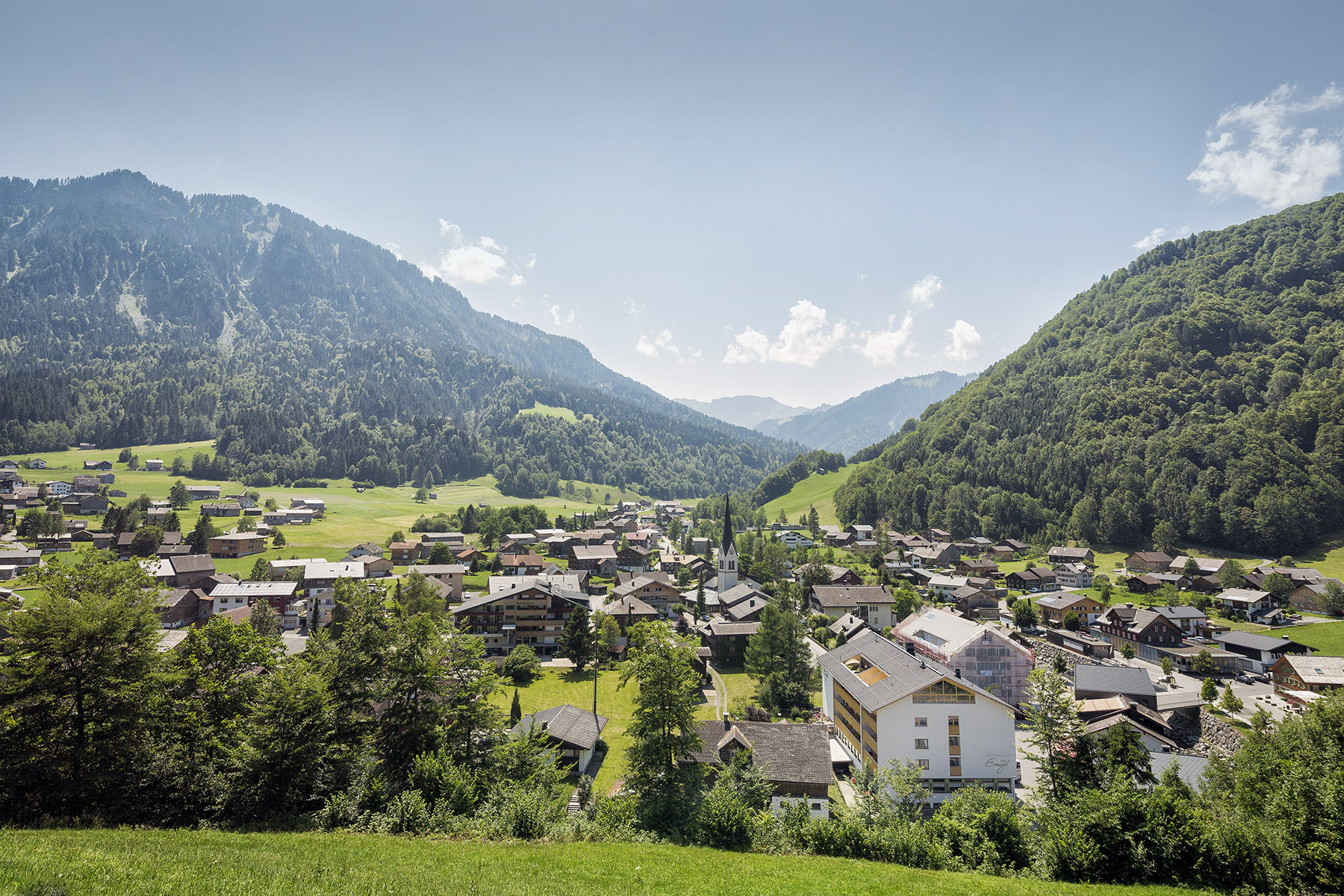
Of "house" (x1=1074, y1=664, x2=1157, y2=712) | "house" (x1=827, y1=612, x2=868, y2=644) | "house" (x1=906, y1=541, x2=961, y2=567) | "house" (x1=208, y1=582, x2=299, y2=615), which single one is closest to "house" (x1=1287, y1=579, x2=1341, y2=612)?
"house" (x1=1074, y1=664, x2=1157, y2=712)

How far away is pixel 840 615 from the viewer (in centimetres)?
7069

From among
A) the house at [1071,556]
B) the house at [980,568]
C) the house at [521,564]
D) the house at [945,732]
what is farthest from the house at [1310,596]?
the house at [521,564]

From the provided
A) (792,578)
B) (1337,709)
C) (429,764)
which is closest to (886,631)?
(792,578)

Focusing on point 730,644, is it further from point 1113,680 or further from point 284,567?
point 284,567

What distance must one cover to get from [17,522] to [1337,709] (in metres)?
146

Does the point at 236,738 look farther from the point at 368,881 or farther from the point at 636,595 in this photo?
the point at 636,595

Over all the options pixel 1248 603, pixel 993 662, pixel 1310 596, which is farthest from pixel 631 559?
pixel 1310 596

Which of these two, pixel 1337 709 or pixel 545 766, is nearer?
pixel 1337 709

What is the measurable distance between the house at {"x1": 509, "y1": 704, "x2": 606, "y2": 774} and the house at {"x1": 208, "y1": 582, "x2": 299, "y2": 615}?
42829 millimetres

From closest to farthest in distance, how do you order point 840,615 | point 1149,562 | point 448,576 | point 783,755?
1. point 783,755
2. point 840,615
3. point 448,576
4. point 1149,562

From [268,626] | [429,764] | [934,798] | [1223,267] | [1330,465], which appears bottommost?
[934,798]

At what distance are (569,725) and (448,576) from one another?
47655 millimetres

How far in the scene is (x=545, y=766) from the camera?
77.2 ft

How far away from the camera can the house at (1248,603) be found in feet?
219
